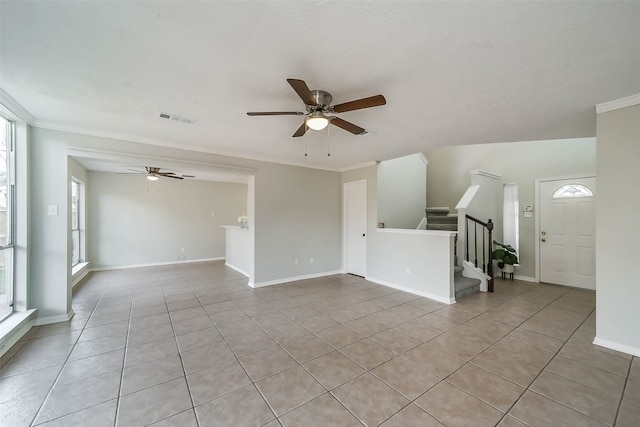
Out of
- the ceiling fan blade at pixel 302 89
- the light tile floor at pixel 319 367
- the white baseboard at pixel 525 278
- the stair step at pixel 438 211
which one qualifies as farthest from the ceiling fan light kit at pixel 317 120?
the white baseboard at pixel 525 278

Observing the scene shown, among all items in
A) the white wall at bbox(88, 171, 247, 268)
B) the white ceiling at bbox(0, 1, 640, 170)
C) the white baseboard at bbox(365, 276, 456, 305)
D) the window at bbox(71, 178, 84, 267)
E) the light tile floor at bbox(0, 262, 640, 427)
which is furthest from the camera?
the white wall at bbox(88, 171, 247, 268)

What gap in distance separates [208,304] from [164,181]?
14.5ft

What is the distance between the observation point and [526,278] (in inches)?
202

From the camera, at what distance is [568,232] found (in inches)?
184

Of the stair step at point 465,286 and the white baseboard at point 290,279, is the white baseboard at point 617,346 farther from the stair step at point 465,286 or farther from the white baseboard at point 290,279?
the white baseboard at point 290,279

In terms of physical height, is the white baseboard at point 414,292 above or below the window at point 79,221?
below

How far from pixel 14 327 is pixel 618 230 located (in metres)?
6.14

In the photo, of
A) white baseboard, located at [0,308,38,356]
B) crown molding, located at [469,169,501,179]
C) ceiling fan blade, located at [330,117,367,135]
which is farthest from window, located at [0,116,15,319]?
crown molding, located at [469,169,501,179]

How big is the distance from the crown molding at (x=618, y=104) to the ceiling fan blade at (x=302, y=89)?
284 cm

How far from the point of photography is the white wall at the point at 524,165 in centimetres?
464

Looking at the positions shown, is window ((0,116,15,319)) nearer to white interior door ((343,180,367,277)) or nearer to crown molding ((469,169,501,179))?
white interior door ((343,180,367,277))

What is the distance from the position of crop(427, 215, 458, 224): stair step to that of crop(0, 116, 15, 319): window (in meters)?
6.74

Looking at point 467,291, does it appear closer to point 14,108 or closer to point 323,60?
point 323,60

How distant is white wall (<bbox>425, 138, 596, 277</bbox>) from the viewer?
183 inches
